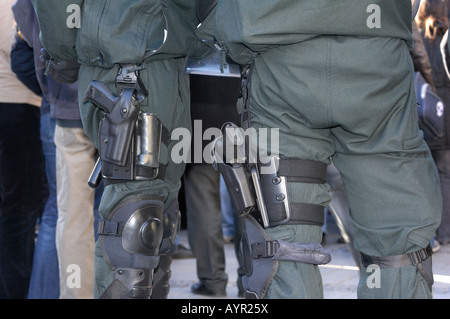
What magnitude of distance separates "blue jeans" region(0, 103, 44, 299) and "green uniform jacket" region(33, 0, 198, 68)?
1002mm

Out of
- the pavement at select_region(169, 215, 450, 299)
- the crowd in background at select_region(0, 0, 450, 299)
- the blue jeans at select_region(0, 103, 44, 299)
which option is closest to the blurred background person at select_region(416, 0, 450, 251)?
the pavement at select_region(169, 215, 450, 299)

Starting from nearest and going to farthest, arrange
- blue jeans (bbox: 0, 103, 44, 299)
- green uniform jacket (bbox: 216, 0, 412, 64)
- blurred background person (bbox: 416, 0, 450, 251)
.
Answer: green uniform jacket (bbox: 216, 0, 412, 64) → blue jeans (bbox: 0, 103, 44, 299) → blurred background person (bbox: 416, 0, 450, 251)

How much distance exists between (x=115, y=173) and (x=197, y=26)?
0.65m

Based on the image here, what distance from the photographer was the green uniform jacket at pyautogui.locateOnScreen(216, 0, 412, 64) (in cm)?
193

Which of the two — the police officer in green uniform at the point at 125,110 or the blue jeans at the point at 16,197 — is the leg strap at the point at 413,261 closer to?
the police officer in green uniform at the point at 125,110

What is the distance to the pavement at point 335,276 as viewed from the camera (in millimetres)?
3580

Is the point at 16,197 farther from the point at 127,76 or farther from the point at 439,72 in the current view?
the point at 439,72

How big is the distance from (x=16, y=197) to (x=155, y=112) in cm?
122

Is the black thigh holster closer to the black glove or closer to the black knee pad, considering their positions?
the black knee pad

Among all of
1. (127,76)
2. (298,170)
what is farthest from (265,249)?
(127,76)

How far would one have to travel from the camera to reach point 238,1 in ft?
6.54

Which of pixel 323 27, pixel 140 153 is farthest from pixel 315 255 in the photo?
pixel 140 153

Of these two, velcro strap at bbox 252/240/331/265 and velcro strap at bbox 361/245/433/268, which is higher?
velcro strap at bbox 252/240/331/265

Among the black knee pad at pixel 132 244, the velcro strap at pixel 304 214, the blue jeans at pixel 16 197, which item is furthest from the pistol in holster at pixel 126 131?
the blue jeans at pixel 16 197
